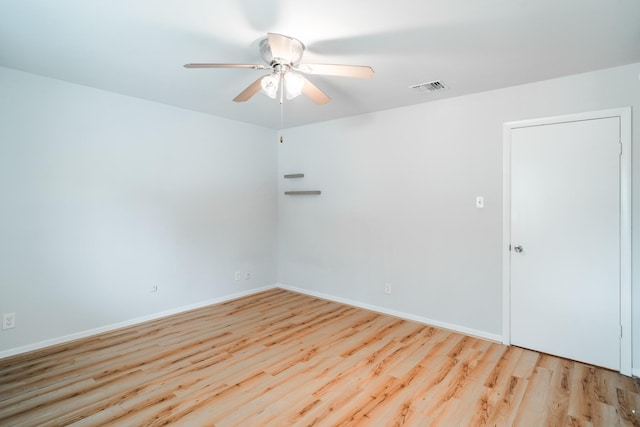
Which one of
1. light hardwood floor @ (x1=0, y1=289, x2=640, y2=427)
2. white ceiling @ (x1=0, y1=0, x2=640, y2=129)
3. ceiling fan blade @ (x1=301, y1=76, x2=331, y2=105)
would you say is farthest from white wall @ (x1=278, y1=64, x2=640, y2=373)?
ceiling fan blade @ (x1=301, y1=76, x2=331, y2=105)

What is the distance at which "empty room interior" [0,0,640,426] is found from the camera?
2111mm

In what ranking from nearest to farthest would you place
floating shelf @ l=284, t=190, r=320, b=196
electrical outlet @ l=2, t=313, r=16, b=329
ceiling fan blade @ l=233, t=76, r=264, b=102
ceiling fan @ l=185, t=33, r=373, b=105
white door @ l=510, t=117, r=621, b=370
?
ceiling fan @ l=185, t=33, r=373, b=105 → ceiling fan blade @ l=233, t=76, r=264, b=102 → white door @ l=510, t=117, r=621, b=370 → electrical outlet @ l=2, t=313, r=16, b=329 → floating shelf @ l=284, t=190, r=320, b=196

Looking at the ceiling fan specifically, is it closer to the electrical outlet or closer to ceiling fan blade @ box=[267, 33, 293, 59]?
ceiling fan blade @ box=[267, 33, 293, 59]

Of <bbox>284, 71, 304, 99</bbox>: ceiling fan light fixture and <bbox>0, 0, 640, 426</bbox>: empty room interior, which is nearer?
<bbox>0, 0, 640, 426</bbox>: empty room interior

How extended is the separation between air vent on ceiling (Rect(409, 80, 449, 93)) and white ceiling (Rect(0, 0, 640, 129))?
0.32 feet

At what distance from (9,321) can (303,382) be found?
2681 mm

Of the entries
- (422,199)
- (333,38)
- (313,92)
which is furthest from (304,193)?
(333,38)

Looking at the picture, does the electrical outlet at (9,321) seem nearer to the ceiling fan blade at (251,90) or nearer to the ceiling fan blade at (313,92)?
the ceiling fan blade at (251,90)

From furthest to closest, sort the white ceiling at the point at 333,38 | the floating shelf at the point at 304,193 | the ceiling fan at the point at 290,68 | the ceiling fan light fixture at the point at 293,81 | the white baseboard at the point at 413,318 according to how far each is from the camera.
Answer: the floating shelf at the point at 304,193, the white baseboard at the point at 413,318, the ceiling fan light fixture at the point at 293,81, the ceiling fan at the point at 290,68, the white ceiling at the point at 333,38

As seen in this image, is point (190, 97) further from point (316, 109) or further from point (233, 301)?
point (233, 301)

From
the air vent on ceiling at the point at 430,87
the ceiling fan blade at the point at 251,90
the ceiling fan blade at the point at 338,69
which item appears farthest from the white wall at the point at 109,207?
the air vent on ceiling at the point at 430,87

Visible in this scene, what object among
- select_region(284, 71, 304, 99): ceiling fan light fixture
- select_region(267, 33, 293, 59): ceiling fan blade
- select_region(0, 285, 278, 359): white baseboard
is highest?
select_region(267, 33, 293, 59): ceiling fan blade

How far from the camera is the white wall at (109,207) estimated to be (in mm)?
2902

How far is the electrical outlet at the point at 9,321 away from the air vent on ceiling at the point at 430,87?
4.27 meters
